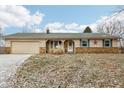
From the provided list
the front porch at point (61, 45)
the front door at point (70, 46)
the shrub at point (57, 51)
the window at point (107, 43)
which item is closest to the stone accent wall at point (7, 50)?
the front porch at point (61, 45)

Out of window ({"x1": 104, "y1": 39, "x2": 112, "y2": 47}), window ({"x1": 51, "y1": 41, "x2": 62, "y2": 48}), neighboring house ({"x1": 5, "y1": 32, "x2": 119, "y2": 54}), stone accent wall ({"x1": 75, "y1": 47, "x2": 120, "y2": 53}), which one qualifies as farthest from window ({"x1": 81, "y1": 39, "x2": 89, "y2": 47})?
window ({"x1": 51, "y1": 41, "x2": 62, "y2": 48})

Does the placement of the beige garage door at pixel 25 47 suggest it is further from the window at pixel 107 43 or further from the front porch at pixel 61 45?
the window at pixel 107 43

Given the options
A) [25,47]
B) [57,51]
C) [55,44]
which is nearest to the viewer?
[57,51]

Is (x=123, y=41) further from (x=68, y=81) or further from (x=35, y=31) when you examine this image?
(x=68, y=81)

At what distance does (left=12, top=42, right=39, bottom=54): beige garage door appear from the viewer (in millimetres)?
22312

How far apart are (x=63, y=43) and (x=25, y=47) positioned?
12.1 ft

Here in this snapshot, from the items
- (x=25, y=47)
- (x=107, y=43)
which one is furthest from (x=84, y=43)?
(x=25, y=47)

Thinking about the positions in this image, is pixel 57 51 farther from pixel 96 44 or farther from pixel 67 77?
pixel 67 77

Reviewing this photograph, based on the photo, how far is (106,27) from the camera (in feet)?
102

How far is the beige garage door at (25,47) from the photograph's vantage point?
22.3 meters

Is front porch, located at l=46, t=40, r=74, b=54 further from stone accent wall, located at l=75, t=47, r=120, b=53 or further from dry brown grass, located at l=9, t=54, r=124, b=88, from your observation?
dry brown grass, located at l=9, t=54, r=124, b=88

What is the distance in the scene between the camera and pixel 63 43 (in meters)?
23.4
